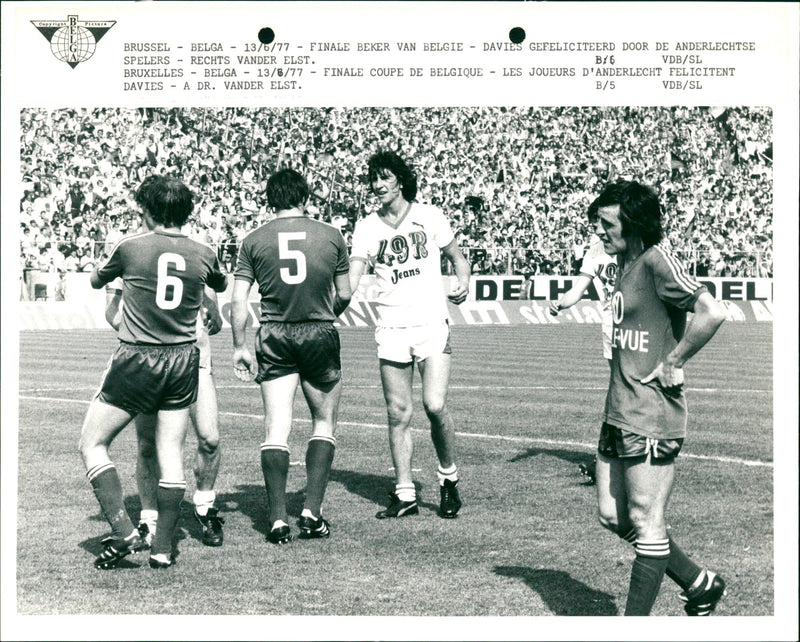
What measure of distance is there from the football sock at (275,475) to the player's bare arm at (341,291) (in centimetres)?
87

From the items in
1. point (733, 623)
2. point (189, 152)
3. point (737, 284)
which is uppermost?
point (189, 152)

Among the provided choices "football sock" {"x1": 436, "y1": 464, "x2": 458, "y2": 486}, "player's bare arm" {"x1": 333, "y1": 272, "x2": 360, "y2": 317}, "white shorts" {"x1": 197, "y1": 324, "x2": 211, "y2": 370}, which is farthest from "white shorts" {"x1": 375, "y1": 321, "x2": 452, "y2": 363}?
"white shorts" {"x1": 197, "y1": 324, "x2": 211, "y2": 370}

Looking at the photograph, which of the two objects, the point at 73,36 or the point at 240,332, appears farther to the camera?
the point at 240,332

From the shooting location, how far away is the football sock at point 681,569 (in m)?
4.50

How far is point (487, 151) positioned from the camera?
26.8m

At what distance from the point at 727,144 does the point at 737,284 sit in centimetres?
431

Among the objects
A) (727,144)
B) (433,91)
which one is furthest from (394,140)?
(433,91)

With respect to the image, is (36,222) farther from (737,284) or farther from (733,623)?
(733,623)

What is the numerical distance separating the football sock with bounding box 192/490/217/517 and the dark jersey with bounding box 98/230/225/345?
1.11 metres

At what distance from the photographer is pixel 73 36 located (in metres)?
5.73

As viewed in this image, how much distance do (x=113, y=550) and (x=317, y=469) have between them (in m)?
1.27

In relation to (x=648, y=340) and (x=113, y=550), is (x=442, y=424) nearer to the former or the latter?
(x=113, y=550)

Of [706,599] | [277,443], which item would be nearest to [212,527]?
[277,443]

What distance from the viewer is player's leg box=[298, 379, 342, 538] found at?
19.8ft
